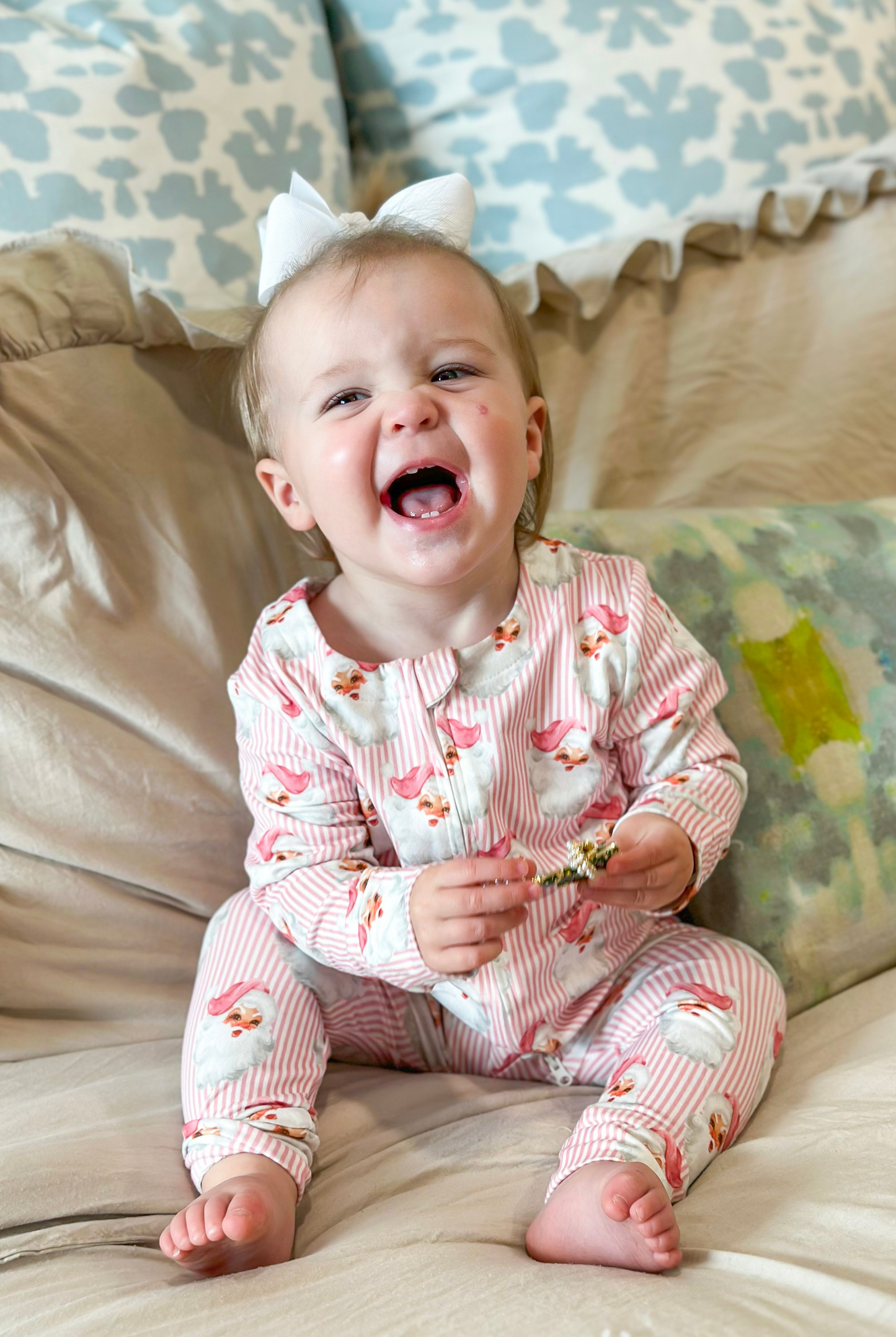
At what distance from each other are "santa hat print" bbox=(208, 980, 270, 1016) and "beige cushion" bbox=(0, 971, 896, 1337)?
8 cm

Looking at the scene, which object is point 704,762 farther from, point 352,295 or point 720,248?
point 720,248

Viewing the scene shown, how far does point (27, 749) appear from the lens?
0.96 metres

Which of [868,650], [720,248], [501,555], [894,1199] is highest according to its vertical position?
[720,248]

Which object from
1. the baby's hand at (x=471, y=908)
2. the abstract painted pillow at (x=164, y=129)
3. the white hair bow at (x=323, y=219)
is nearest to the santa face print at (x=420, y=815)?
the baby's hand at (x=471, y=908)

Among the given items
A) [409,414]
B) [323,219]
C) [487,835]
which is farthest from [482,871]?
[323,219]

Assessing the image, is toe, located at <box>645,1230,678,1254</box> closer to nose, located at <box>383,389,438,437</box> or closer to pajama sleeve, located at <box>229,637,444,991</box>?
pajama sleeve, located at <box>229,637,444,991</box>

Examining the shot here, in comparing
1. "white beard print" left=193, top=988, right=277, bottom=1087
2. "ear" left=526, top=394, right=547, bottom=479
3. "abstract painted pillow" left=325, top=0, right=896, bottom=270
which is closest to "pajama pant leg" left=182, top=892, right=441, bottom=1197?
"white beard print" left=193, top=988, right=277, bottom=1087

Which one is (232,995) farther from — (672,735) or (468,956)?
(672,735)

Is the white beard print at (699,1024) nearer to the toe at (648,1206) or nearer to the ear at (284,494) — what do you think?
the toe at (648,1206)

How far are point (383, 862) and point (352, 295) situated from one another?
46 cm

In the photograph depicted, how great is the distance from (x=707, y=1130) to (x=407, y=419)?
1.81 feet

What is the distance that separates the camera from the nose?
847mm

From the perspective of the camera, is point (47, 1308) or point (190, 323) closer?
point (47, 1308)

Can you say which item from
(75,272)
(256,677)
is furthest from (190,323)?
(256,677)
